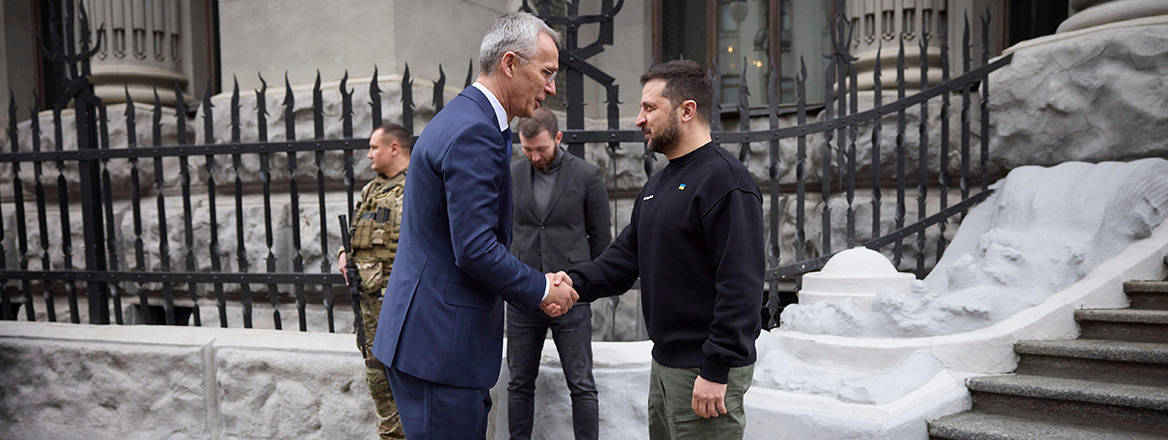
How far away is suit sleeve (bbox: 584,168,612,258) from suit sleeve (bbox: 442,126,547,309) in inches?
62.3

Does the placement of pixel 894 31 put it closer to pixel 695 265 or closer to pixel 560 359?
pixel 560 359

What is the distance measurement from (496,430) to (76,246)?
18.5 feet

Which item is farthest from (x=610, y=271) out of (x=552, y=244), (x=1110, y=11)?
(x=1110, y=11)

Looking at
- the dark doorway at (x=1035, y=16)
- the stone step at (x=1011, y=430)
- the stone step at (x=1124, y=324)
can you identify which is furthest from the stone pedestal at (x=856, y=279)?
the dark doorway at (x=1035, y=16)

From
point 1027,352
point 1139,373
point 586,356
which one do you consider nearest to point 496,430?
point 586,356

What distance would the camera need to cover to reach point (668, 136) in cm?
251

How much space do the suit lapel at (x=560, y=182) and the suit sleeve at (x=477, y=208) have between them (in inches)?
58.2

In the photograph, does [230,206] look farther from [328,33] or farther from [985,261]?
[985,261]

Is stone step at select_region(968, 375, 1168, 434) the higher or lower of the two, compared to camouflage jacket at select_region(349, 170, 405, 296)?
lower

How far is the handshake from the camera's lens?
2.53m

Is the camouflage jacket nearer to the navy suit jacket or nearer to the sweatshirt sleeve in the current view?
the navy suit jacket

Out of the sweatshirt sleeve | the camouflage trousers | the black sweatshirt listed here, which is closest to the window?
the camouflage trousers

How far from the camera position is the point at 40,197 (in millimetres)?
5016

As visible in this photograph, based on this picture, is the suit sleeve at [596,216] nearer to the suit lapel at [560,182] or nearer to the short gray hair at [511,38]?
the suit lapel at [560,182]
